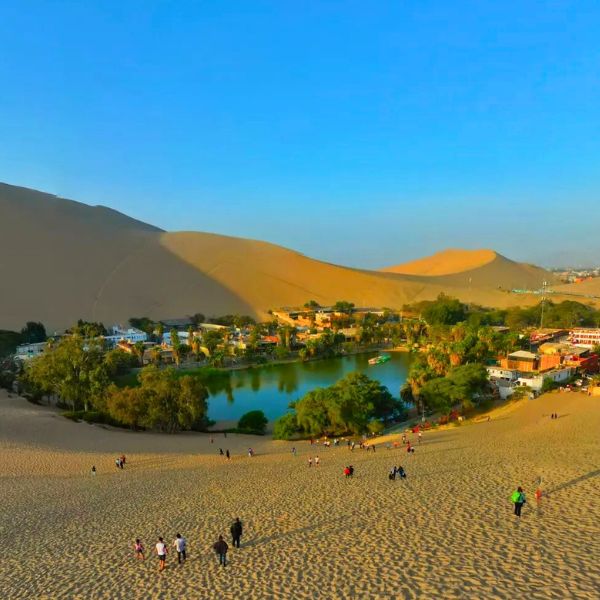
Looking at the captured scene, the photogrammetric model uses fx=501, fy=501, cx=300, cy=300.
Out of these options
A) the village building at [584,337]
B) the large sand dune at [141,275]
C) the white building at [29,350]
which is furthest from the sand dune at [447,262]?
the white building at [29,350]

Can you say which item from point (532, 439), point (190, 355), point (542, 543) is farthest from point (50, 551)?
point (190, 355)

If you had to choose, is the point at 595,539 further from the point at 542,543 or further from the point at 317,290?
the point at 317,290

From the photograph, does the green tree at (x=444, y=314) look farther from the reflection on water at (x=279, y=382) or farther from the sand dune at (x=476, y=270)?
the sand dune at (x=476, y=270)

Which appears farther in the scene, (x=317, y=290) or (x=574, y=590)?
(x=317, y=290)

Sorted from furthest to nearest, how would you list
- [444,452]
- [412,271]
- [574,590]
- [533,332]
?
[412,271] < [533,332] < [444,452] < [574,590]

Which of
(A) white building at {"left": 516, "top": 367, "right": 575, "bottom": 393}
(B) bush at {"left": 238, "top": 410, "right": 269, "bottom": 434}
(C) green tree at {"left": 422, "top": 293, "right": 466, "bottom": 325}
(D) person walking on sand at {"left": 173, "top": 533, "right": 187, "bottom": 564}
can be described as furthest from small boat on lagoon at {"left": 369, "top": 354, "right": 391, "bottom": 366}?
(D) person walking on sand at {"left": 173, "top": 533, "right": 187, "bottom": 564}

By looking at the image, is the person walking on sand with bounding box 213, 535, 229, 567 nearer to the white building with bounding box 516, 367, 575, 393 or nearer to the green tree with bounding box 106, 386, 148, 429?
the green tree with bounding box 106, 386, 148, 429
